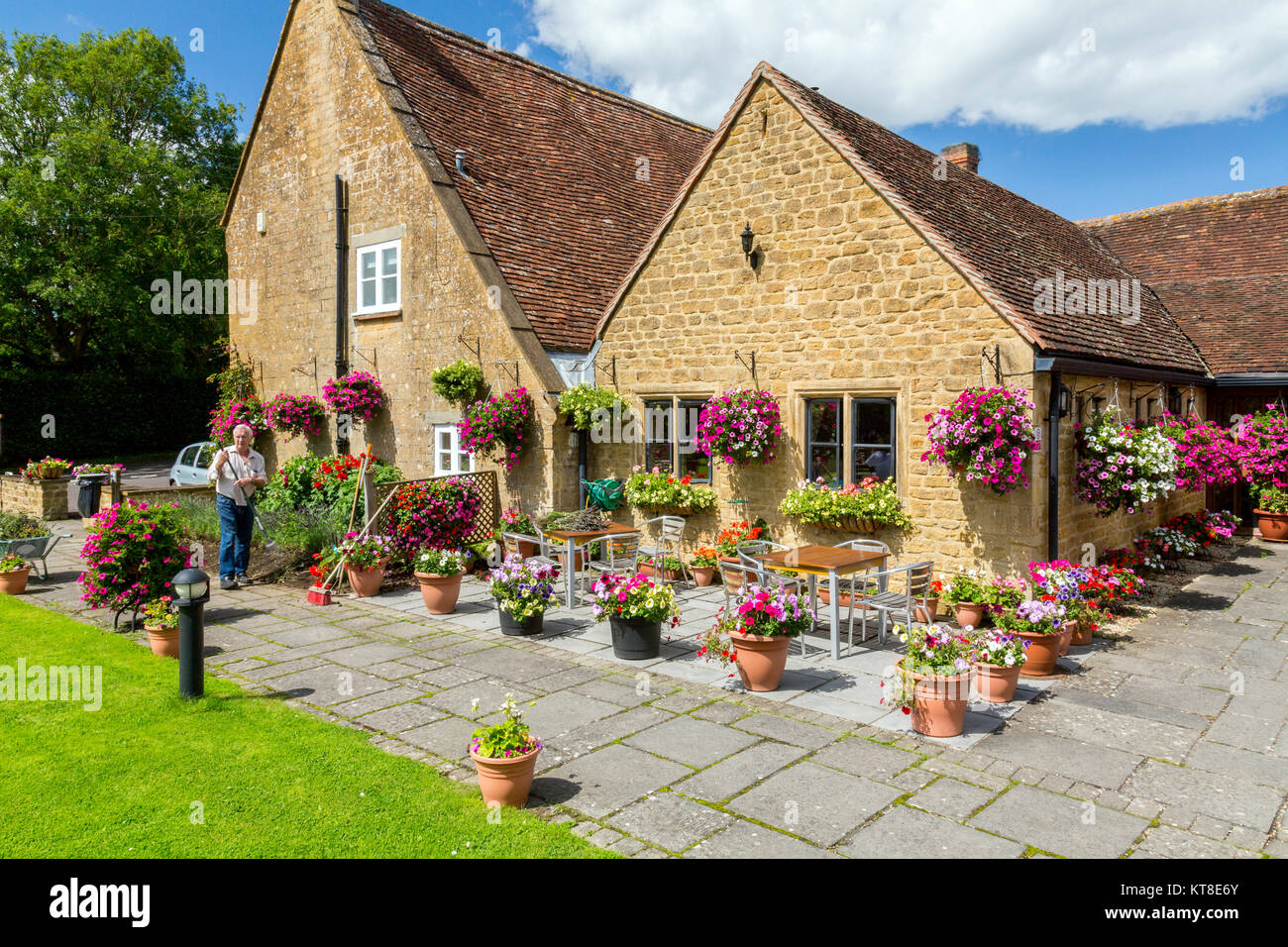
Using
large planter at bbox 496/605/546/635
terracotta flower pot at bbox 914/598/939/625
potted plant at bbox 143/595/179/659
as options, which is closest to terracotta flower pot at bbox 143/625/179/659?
potted plant at bbox 143/595/179/659

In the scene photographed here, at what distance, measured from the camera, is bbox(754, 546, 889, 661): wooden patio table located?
8750 millimetres

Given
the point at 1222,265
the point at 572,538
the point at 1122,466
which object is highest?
the point at 1222,265

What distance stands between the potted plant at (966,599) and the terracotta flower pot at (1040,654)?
133cm

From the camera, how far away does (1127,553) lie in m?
12.0

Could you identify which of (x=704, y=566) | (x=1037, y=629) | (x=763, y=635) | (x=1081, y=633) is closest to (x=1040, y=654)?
(x=1037, y=629)

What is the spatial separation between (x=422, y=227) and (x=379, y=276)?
1.56 metres

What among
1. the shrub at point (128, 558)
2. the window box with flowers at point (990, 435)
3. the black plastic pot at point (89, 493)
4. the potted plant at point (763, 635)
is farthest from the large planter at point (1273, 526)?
the black plastic pot at point (89, 493)

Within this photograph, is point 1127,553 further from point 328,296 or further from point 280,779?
point 328,296

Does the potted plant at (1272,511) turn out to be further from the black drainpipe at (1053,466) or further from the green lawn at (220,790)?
the green lawn at (220,790)

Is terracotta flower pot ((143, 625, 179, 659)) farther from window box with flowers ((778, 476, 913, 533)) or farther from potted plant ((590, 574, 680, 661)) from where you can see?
window box with flowers ((778, 476, 913, 533))

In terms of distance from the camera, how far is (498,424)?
508 inches

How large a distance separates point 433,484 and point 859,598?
640cm

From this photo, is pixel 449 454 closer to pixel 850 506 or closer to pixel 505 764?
pixel 850 506
